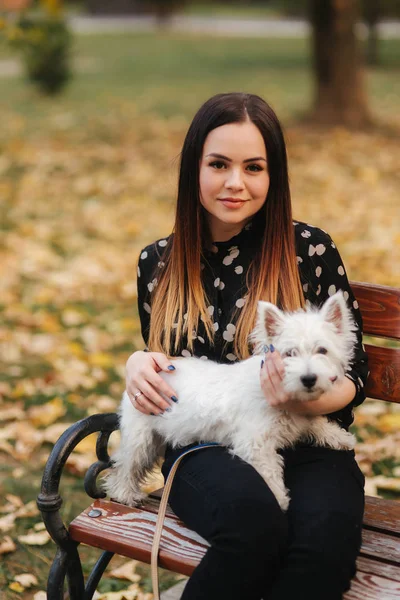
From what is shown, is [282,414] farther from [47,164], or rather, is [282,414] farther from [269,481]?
[47,164]

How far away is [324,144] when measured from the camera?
11867 mm

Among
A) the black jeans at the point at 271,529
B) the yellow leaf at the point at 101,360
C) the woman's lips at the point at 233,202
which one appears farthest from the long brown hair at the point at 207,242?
the yellow leaf at the point at 101,360

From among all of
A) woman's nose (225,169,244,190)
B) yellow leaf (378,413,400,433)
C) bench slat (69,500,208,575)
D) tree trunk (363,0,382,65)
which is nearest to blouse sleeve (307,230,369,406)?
woman's nose (225,169,244,190)

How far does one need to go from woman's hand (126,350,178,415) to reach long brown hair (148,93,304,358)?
119 millimetres

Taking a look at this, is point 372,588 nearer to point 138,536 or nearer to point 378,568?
point 378,568

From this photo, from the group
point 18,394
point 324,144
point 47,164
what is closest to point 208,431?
point 18,394

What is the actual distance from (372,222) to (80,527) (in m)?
6.41

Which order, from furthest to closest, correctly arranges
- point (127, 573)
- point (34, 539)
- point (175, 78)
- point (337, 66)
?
1. point (175, 78)
2. point (337, 66)
3. point (34, 539)
4. point (127, 573)

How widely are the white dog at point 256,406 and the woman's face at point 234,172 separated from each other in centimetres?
42

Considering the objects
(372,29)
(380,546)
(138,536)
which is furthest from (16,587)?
(372,29)

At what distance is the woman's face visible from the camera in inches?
110

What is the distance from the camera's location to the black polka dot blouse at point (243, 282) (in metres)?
2.86

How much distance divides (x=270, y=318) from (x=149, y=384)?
1.68 feet

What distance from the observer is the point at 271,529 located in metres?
2.35
